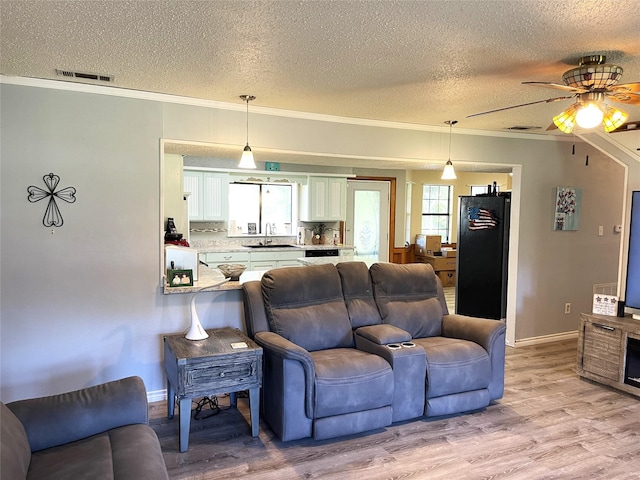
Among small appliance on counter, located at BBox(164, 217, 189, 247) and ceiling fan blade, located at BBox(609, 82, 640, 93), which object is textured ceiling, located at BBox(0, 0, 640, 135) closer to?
ceiling fan blade, located at BBox(609, 82, 640, 93)

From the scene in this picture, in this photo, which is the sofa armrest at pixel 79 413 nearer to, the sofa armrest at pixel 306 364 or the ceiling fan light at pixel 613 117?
the sofa armrest at pixel 306 364

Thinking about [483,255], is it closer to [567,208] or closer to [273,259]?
[567,208]

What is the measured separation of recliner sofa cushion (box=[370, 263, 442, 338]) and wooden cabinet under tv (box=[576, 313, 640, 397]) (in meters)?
1.32

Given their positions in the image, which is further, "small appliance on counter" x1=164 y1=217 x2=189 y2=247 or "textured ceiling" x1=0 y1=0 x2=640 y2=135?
"small appliance on counter" x1=164 y1=217 x2=189 y2=247

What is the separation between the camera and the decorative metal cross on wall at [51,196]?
3096 mm

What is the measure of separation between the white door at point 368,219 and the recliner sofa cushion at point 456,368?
4.50 meters

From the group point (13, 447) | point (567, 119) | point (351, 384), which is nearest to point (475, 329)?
point (351, 384)

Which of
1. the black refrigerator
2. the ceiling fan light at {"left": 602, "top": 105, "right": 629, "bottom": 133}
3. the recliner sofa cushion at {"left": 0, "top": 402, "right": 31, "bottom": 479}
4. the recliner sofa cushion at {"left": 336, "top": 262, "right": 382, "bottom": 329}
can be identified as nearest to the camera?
the recliner sofa cushion at {"left": 0, "top": 402, "right": 31, "bottom": 479}

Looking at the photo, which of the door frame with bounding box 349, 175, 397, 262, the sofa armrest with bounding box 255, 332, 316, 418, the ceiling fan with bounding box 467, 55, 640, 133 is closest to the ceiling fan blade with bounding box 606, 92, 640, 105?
the ceiling fan with bounding box 467, 55, 640, 133

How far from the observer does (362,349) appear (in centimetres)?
342

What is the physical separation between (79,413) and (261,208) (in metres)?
5.09

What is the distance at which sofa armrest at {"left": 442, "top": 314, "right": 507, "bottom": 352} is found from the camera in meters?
3.43

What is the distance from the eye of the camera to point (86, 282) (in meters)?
3.27

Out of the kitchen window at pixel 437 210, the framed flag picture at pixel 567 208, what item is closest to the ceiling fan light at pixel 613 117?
the framed flag picture at pixel 567 208
